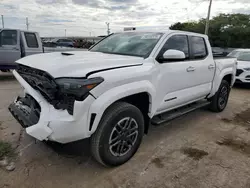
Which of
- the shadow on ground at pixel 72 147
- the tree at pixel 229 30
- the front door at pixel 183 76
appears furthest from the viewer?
the tree at pixel 229 30

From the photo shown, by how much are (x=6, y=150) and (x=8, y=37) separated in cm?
639

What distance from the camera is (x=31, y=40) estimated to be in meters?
8.55

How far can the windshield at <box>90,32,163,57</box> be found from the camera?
3.35m

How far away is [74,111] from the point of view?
7.36 feet

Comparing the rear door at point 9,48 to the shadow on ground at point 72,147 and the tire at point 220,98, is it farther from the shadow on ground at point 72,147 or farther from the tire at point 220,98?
the tire at point 220,98

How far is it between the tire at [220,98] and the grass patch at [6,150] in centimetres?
422

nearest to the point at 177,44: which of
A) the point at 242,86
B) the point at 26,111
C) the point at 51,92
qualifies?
the point at 51,92

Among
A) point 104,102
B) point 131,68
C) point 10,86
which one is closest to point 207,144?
point 131,68

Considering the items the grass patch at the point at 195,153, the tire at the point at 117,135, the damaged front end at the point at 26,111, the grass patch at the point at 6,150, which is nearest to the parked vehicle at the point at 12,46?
the grass patch at the point at 6,150

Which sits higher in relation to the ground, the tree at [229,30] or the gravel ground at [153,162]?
the tree at [229,30]

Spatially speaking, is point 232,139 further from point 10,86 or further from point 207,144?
point 10,86

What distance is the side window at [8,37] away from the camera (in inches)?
317

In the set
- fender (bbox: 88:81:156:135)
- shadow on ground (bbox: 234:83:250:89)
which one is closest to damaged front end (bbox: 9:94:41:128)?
fender (bbox: 88:81:156:135)

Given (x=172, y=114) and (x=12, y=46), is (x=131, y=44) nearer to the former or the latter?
(x=172, y=114)
